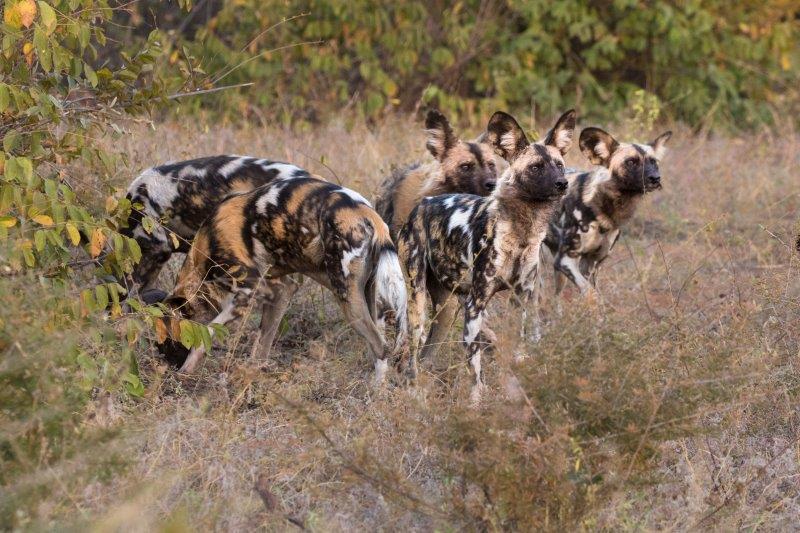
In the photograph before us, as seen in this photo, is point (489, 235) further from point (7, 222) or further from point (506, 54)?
point (506, 54)

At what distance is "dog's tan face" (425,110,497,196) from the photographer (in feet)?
21.1

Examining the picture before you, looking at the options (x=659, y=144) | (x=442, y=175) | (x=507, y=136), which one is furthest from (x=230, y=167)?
(x=659, y=144)

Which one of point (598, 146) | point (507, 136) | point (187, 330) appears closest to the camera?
→ point (187, 330)

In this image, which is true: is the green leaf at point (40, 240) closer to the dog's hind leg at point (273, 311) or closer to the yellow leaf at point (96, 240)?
the yellow leaf at point (96, 240)

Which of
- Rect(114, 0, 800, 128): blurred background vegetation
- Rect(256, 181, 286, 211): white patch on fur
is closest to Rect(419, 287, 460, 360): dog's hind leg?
Rect(256, 181, 286, 211): white patch on fur

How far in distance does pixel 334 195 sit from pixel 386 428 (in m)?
1.21

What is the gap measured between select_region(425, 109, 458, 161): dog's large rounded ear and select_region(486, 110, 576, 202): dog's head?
89cm

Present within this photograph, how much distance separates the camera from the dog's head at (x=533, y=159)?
17.0 ft

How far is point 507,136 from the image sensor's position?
18.0 feet

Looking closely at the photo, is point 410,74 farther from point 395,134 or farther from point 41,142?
point 41,142

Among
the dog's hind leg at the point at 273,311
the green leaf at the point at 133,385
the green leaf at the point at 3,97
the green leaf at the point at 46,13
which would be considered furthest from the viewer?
the dog's hind leg at the point at 273,311

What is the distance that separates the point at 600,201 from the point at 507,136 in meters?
1.25

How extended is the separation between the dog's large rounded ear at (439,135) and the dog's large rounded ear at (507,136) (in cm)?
84

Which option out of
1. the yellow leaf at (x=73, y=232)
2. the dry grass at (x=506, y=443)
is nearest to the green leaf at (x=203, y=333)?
the dry grass at (x=506, y=443)
